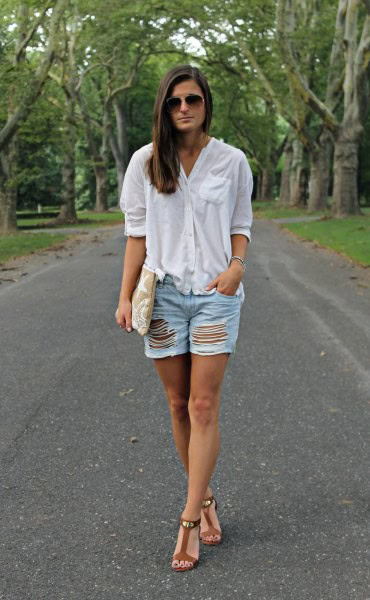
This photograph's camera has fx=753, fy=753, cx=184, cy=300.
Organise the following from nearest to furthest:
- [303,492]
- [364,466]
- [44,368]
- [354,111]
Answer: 1. [303,492]
2. [364,466]
3. [44,368]
4. [354,111]

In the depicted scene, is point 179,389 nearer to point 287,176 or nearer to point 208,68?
point 208,68

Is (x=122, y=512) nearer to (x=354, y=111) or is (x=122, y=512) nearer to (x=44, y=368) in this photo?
(x=44, y=368)

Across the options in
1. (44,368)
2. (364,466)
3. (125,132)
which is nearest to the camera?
(364,466)

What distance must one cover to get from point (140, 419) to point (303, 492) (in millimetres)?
A: 1561

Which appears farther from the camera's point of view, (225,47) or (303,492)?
(225,47)

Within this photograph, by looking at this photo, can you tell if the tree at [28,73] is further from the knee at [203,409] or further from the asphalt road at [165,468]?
the knee at [203,409]

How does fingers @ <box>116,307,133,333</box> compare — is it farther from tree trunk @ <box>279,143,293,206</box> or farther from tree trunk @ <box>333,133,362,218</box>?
tree trunk @ <box>279,143,293,206</box>

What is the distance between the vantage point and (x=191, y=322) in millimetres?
3229

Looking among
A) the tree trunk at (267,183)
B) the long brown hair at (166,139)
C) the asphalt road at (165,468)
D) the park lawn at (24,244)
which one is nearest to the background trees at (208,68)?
the park lawn at (24,244)

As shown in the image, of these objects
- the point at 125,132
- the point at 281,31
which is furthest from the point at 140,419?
the point at 125,132

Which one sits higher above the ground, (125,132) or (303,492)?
(125,132)

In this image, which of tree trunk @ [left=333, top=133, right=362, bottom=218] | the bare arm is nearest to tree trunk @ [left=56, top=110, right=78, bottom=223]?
tree trunk @ [left=333, top=133, right=362, bottom=218]

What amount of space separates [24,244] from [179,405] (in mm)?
17565

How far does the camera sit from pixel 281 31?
80.6ft
